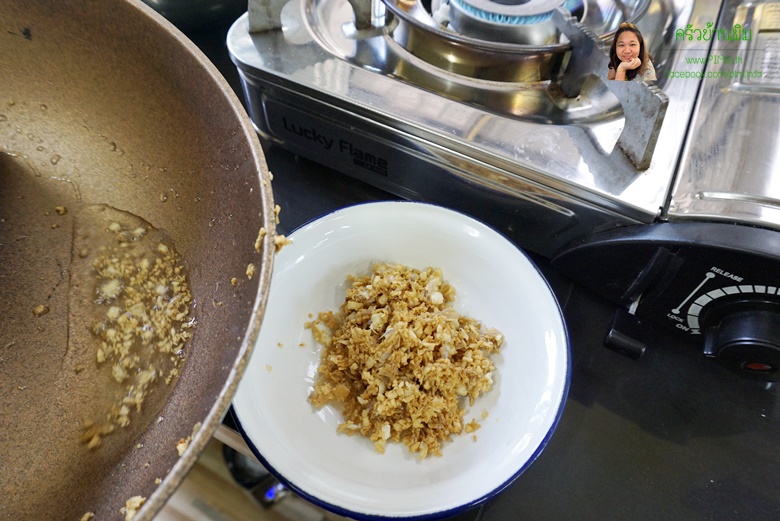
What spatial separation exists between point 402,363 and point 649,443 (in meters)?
0.31

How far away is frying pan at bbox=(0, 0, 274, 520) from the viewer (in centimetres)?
35

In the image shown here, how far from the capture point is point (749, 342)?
0.51 metres

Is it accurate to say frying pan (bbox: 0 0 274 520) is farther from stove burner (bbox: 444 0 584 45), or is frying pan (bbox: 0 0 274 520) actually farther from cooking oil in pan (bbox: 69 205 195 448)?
stove burner (bbox: 444 0 584 45)

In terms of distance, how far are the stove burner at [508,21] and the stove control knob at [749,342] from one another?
44 cm

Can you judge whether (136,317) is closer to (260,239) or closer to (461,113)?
(260,239)

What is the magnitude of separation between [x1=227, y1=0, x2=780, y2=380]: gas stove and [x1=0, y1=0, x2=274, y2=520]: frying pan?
23 cm

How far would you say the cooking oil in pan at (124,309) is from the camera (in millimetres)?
429

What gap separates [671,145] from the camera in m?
0.57

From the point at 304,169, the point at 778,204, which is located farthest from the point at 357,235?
the point at 778,204

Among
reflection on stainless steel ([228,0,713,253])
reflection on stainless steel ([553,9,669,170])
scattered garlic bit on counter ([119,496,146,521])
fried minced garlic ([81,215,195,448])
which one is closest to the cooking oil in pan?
fried minced garlic ([81,215,195,448])

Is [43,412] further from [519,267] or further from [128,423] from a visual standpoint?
[519,267]

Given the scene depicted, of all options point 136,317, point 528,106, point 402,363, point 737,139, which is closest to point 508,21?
point 528,106

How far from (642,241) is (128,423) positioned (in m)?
0.52

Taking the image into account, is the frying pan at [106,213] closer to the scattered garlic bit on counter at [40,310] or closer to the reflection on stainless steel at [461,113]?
the scattered garlic bit on counter at [40,310]
